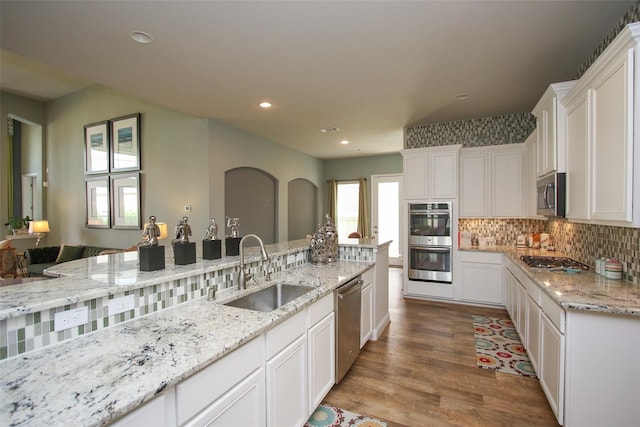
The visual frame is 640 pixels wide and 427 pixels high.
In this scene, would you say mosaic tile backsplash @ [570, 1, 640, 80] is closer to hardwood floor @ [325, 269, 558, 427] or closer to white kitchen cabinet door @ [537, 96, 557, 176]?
white kitchen cabinet door @ [537, 96, 557, 176]

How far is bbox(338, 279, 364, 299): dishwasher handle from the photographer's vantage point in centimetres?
244

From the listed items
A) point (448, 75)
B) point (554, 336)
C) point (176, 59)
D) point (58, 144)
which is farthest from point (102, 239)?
point (554, 336)

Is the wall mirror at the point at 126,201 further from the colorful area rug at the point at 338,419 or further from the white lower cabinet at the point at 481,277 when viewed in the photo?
the white lower cabinet at the point at 481,277

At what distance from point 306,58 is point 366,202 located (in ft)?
17.8

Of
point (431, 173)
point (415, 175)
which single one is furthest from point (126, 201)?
point (431, 173)

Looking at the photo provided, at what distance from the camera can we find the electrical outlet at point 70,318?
1251 millimetres

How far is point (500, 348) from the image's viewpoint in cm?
314

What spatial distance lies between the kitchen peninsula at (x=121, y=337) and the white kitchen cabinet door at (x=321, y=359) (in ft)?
0.69

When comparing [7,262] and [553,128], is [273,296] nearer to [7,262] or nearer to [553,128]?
[553,128]

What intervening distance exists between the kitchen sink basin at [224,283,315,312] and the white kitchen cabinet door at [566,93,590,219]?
2072 millimetres

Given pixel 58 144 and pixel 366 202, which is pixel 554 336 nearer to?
pixel 366 202

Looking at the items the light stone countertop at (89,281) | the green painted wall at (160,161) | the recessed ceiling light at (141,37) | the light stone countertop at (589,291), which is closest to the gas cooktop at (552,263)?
the light stone countertop at (589,291)

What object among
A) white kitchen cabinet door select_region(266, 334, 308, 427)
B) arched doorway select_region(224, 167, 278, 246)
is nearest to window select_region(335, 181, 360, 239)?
arched doorway select_region(224, 167, 278, 246)

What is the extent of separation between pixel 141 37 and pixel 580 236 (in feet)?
14.5
